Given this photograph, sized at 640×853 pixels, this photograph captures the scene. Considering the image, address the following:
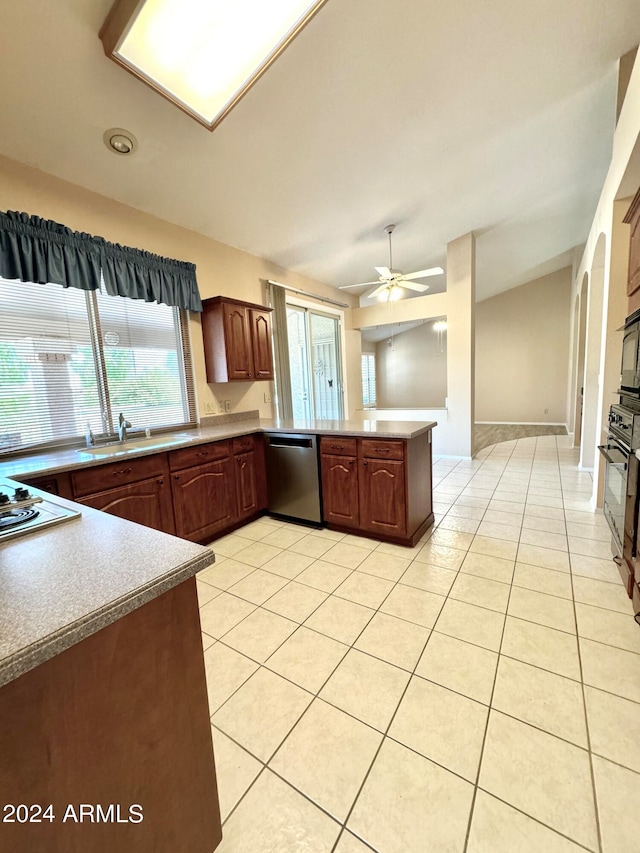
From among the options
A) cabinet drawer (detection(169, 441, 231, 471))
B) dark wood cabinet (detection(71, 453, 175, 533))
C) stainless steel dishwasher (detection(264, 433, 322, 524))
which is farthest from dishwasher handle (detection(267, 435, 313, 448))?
dark wood cabinet (detection(71, 453, 175, 533))

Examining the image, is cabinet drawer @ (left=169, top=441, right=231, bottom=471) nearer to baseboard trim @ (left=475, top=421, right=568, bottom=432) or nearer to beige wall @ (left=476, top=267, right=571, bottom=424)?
baseboard trim @ (left=475, top=421, right=568, bottom=432)

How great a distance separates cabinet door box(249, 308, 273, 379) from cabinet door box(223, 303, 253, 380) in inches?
2.6

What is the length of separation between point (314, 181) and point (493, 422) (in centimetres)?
768

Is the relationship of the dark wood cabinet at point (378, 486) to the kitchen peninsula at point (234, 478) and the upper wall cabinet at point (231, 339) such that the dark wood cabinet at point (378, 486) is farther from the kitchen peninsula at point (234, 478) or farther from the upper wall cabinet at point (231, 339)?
the upper wall cabinet at point (231, 339)

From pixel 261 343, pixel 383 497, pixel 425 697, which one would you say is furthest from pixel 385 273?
pixel 425 697

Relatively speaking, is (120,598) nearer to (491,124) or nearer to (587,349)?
(491,124)

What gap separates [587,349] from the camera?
4125 millimetres

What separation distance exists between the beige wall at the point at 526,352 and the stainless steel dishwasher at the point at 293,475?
733 centimetres

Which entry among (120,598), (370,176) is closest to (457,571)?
(120,598)

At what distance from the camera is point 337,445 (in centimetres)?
282

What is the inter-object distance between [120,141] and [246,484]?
259 centimetres

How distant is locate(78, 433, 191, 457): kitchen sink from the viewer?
248 cm

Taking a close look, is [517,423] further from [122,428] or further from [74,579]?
[74,579]

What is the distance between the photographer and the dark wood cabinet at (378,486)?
260 cm
